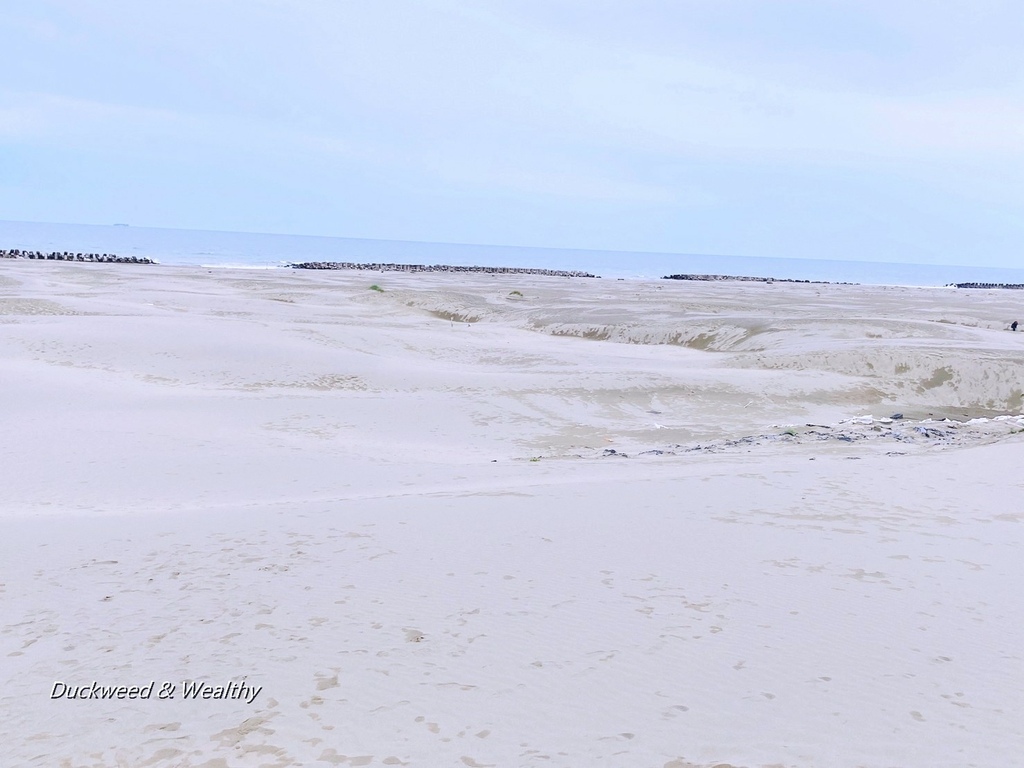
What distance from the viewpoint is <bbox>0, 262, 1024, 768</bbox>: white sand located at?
3.98 meters

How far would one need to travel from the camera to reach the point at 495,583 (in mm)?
6039

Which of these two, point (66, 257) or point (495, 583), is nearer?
point (495, 583)

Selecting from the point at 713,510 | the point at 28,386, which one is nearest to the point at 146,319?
the point at 28,386

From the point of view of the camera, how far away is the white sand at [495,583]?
13.1ft

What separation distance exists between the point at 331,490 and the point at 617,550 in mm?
4419

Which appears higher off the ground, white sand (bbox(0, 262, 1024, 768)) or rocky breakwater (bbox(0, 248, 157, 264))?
rocky breakwater (bbox(0, 248, 157, 264))

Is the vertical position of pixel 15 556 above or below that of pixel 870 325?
below

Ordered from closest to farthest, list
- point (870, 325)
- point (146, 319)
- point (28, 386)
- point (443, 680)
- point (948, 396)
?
1. point (443, 680)
2. point (28, 386)
3. point (948, 396)
4. point (146, 319)
5. point (870, 325)

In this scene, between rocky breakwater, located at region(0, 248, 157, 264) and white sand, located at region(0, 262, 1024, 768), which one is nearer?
white sand, located at region(0, 262, 1024, 768)

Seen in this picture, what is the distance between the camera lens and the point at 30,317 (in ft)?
86.6

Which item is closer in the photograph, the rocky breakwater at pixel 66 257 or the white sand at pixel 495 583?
the white sand at pixel 495 583

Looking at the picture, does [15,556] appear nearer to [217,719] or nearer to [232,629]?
[232,629]

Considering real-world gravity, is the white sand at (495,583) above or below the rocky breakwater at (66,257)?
below

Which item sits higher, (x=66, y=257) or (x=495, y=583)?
(x=66, y=257)
